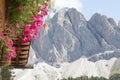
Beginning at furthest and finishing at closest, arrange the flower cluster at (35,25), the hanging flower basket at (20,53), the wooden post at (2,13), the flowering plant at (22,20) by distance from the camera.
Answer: the hanging flower basket at (20,53) < the flower cluster at (35,25) < the flowering plant at (22,20) < the wooden post at (2,13)

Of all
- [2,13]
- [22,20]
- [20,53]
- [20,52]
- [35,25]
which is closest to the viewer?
[2,13]

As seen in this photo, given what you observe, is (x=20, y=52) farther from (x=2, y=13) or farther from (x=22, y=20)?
(x=2, y=13)

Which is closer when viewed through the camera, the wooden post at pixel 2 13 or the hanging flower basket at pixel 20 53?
the wooden post at pixel 2 13

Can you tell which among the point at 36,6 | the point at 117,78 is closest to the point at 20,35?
the point at 36,6

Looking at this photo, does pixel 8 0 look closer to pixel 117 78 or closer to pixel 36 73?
pixel 36 73

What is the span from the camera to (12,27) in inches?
269

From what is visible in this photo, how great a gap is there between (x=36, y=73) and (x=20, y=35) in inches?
6216

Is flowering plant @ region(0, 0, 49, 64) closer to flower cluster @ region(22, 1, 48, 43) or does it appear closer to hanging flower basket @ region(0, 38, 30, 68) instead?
flower cluster @ region(22, 1, 48, 43)

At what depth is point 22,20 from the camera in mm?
6941

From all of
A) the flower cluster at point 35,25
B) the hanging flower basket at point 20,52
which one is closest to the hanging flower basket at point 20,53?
the hanging flower basket at point 20,52

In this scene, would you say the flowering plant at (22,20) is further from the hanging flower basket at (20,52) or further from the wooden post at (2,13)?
the hanging flower basket at (20,52)

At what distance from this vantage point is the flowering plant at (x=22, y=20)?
6793mm

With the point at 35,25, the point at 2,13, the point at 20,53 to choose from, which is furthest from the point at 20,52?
the point at 2,13

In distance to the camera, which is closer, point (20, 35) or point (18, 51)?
point (20, 35)
